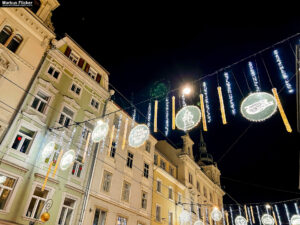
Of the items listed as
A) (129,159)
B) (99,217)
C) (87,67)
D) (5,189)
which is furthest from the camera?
(129,159)

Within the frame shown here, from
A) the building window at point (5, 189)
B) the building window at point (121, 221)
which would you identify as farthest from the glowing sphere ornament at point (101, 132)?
the building window at point (121, 221)

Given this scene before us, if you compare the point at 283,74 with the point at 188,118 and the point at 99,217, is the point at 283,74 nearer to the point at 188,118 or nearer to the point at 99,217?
the point at 188,118

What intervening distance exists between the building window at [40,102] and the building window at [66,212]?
256 inches

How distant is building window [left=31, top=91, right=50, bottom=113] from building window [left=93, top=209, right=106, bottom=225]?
8564 mm

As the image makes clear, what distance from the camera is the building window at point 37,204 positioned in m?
12.4

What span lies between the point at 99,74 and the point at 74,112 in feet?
17.9

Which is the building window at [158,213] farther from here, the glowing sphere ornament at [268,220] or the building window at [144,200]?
the glowing sphere ornament at [268,220]

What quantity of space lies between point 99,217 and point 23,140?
7891mm

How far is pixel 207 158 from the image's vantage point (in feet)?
152

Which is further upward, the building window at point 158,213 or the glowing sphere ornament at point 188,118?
the glowing sphere ornament at point 188,118

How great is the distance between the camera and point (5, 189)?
1170 centimetres

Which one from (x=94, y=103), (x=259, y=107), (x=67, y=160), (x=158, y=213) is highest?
(x=94, y=103)

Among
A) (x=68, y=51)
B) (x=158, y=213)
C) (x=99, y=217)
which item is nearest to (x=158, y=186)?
(x=158, y=213)

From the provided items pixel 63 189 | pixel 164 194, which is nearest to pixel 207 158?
pixel 164 194
